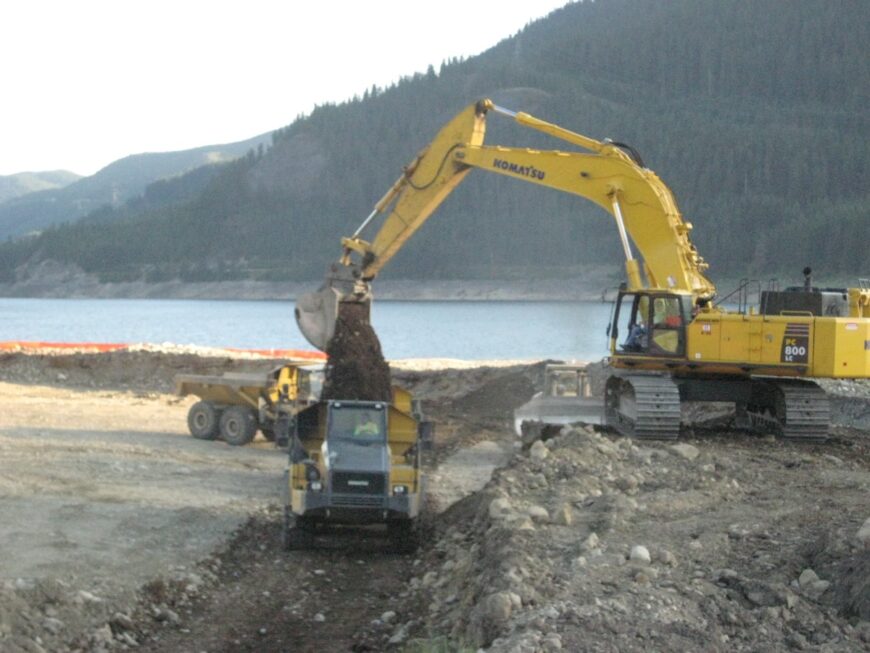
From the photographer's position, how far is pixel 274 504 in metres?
18.1

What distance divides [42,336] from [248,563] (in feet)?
234

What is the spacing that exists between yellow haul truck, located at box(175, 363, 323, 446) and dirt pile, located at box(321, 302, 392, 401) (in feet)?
2.58

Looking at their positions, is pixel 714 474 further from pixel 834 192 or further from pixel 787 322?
pixel 834 192

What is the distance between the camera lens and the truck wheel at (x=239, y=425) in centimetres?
2402

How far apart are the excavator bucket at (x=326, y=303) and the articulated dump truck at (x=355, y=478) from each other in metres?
7.96

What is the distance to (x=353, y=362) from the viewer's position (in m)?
24.6

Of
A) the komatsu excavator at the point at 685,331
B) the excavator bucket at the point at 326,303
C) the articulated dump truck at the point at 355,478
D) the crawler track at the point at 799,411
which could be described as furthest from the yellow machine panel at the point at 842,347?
the excavator bucket at the point at 326,303

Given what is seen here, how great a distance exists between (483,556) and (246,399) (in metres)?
12.4

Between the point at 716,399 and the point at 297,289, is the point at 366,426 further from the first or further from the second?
the point at 297,289

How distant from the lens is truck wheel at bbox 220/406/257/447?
24.0 meters

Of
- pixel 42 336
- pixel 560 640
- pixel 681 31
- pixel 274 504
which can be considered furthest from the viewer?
pixel 681 31

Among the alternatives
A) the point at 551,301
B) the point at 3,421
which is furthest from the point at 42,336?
the point at 3,421

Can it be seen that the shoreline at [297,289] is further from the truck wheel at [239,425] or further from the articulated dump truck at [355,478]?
the articulated dump truck at [355,478]

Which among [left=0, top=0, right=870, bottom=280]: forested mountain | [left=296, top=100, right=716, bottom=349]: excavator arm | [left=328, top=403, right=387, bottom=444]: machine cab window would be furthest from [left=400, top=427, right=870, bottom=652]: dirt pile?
[left=0, top=0, right=870, bottom=280]: forested mountain
